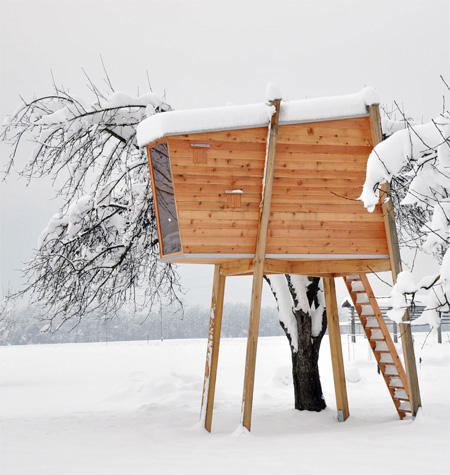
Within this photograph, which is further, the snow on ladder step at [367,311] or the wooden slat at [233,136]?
the snow on ladder step at [367,311]

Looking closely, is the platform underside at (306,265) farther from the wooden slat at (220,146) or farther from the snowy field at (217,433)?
the snowy field at (217,433)

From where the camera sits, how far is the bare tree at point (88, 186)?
34.1ft

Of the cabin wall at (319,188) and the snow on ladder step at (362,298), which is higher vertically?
the cabin wall at (319,188)

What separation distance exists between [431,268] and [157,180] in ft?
21.9

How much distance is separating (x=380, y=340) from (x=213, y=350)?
258 cm

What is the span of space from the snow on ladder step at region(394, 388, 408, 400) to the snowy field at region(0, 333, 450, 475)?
1.54 feet

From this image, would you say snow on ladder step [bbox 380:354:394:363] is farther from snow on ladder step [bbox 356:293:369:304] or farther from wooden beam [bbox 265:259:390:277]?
wooden beam [bbox 265:259:390:277]

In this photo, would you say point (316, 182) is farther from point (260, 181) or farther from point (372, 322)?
point (372, 322)

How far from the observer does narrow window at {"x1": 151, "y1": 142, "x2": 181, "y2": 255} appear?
8.36 metres

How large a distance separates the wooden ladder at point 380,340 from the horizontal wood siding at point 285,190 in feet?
4.44

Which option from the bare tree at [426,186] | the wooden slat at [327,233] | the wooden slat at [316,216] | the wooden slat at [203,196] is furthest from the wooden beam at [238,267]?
the bare tree at [426,186]

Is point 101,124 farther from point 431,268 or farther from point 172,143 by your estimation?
point 431,268

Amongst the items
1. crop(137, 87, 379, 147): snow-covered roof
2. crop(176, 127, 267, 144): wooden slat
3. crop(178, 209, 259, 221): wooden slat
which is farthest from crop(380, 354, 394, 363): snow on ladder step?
crop(176, 127, 267, 144): wooden slat

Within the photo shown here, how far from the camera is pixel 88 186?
36.4ft
